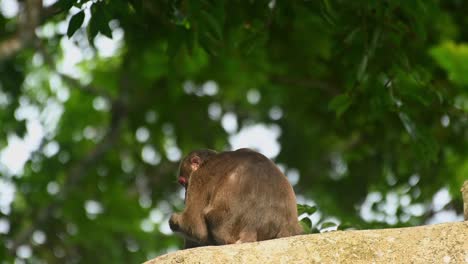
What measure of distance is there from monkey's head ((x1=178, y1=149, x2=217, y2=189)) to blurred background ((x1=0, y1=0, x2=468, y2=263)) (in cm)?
87

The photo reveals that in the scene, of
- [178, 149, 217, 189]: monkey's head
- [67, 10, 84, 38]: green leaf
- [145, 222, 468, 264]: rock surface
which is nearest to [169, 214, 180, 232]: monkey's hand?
[178, 149, 217, 189]: monkey's head

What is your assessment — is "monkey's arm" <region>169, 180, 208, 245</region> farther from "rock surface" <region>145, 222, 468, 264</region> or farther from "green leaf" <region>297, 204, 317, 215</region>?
"rock surface" <region>145, 222, 468, 264</region>

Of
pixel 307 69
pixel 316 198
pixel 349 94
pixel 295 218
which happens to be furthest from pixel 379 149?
pixel 295 218

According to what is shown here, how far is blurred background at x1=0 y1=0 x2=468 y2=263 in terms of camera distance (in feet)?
23.6

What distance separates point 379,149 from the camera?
11.3 metres

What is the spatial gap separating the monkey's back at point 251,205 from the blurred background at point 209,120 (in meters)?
1.29

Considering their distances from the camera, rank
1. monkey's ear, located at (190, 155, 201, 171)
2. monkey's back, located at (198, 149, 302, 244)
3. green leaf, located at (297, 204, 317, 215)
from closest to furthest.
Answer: monkey's back, located at (198, 149, 302, 244)
green leaf, located at (297, 204, 317, 215)
monkey's ear, located at (190, 155, 201, 171)

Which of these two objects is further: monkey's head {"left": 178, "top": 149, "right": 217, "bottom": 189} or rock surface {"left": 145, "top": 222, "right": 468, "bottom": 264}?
monkey's head {"left": 178, "top": 149, "right": 217, "bottom": 189}

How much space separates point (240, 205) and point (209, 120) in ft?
24.3

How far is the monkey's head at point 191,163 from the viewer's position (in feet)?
20.0

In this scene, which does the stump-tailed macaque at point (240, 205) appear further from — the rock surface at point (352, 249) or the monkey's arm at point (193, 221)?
the rock surface at point (352, 249)

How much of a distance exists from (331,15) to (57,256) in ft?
26.5

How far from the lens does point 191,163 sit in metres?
6.11

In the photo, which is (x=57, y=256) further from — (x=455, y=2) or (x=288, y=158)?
(x=455, y=2)
